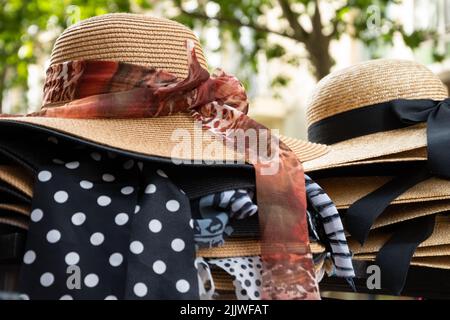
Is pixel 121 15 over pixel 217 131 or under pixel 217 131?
over

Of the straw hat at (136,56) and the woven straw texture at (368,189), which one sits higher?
the straw hat at (136,56)

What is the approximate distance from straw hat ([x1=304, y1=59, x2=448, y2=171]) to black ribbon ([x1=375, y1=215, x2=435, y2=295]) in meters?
0.14

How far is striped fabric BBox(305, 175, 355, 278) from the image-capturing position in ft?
2.81

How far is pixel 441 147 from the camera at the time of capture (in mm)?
1021

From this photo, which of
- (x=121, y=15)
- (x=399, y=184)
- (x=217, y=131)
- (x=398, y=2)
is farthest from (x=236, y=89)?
(x=398, y=2)

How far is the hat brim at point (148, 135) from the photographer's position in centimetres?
74

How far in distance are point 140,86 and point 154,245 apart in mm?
240

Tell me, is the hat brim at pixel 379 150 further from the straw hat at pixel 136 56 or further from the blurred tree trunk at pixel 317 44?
the blurred tree trunk at pixel 317 44

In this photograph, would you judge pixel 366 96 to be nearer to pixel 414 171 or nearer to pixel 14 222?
pixel 414 171

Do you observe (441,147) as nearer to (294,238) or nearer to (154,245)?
(294,238)

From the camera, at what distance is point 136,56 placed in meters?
0.86

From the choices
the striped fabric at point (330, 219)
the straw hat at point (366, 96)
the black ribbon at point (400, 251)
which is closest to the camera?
the striped fabric at point (330, 219)

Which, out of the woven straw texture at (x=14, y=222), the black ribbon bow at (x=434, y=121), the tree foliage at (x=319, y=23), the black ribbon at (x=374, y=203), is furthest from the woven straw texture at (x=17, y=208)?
the tree foliage at (x=319, y=23)

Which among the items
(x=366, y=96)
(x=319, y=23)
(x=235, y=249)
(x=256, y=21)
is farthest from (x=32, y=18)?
(x=235, y=249)
